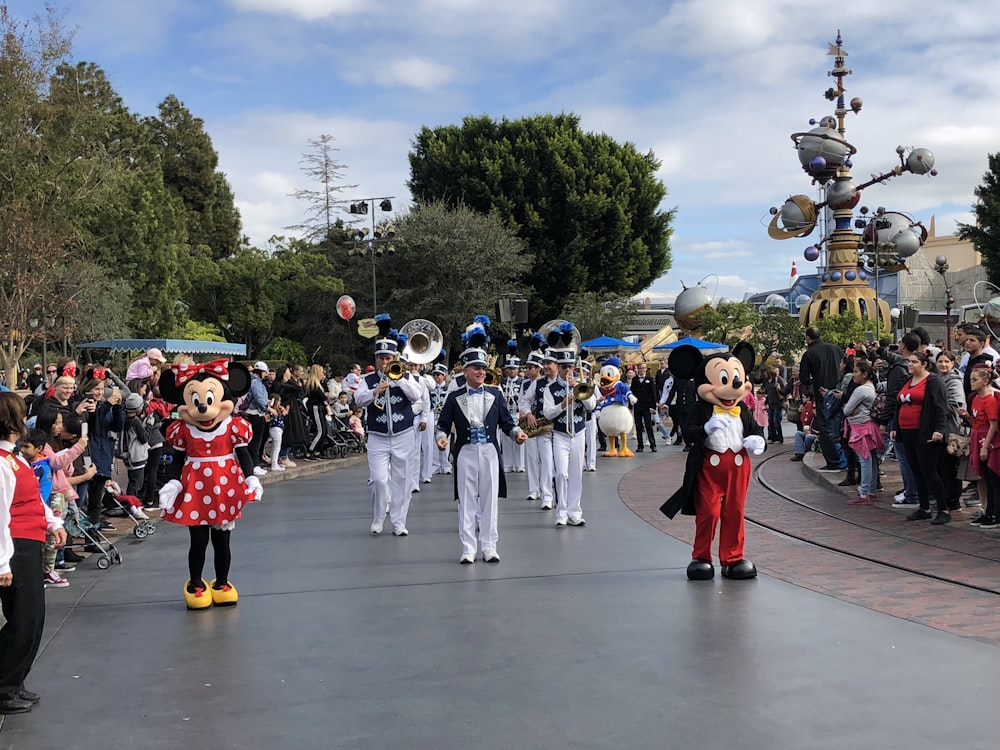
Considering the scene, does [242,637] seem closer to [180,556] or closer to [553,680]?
[553,680]

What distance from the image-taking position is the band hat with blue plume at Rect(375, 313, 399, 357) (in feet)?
36.0

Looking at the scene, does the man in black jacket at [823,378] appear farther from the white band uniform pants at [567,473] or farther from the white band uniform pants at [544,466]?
the white band uniform pants at [567,473]

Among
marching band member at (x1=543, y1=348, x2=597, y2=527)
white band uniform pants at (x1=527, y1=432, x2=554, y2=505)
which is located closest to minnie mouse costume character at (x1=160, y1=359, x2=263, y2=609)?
marching band member at (x1=543, y1=348, x2=597, y2=527)

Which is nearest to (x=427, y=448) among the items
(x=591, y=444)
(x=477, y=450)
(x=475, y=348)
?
(x=591, y=444)

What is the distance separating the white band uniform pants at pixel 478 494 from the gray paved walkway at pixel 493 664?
0.26m

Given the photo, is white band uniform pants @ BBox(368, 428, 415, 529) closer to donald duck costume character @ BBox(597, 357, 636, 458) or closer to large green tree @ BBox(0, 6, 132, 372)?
donald duck costume character @ BBox(597, 357, 636, 458)

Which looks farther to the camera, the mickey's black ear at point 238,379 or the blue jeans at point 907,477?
the blue jeans at point 907,477

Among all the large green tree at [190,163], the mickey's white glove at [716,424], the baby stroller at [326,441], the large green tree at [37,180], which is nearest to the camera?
the mickey's white glove at [716,424]

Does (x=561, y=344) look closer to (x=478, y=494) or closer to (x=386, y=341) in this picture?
(x=386, y=341)

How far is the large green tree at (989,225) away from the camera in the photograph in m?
46.6

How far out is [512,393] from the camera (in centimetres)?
1669

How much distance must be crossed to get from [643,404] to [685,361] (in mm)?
12811

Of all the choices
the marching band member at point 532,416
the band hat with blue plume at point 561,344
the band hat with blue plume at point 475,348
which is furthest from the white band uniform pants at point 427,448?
the band hat with blue plume at point 475,348

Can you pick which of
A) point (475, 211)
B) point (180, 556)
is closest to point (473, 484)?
point (180, 556)
